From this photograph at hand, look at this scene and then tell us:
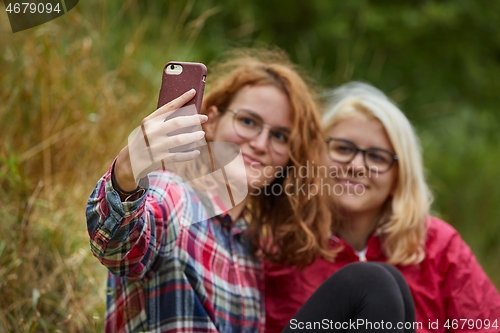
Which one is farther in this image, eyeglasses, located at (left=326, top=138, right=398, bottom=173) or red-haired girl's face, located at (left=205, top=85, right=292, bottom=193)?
eyeglasses, located at (left=326, top=138, right=398, bottom=173)

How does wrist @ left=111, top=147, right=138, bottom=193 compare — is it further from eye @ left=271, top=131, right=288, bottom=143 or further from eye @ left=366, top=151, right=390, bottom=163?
eye @ left=366, top=151, right=390, bottom=163

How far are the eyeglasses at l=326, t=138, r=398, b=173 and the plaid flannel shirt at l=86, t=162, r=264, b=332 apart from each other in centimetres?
63

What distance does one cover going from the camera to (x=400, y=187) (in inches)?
89.7

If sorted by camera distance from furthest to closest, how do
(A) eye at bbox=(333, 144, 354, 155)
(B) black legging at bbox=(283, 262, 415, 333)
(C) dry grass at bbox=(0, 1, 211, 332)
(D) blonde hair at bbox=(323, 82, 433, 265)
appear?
(A) eye at bbox=(333, 144, 354, 155)
(D) blonde hair at bbox=(323, 82, 433, 265)
(C) dry grass at bbox=(0, 1, 211, 332)
(B) black legging at bbox=(283, 262, 415, 333)

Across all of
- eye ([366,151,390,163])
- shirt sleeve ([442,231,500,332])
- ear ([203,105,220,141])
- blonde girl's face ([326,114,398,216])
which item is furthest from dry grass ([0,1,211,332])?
shirt sleeve ([442,231,500,332])

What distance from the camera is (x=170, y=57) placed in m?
3.20

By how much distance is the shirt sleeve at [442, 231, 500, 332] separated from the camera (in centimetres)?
201

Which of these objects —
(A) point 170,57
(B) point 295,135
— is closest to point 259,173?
(B) point 295,135

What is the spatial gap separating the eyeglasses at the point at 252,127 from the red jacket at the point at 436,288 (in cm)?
47

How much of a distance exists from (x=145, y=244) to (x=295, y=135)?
2.57 feet

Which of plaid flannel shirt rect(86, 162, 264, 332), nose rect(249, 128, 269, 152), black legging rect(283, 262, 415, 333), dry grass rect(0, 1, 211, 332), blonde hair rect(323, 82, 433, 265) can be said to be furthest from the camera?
blonde hair rect(323, 82, 433, 265)

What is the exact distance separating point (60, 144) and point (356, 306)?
154 cm

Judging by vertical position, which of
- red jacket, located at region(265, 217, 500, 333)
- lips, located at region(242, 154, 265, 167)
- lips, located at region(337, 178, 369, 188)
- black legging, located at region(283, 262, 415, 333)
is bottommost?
red jacket, located at region(265, 217, 500, 333)

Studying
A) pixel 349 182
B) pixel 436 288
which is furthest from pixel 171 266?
pixel 436 288
